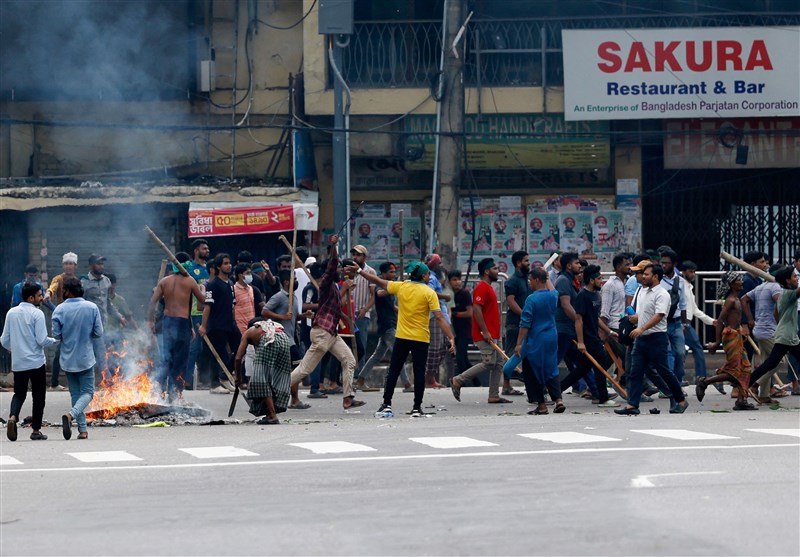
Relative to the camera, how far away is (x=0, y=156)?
21.8 meters

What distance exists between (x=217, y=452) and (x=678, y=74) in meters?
12.3

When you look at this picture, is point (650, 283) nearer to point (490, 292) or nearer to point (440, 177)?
point (490, 292)

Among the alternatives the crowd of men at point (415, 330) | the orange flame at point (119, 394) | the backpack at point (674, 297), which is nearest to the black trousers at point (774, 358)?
the crowd of men at point (415, 330)

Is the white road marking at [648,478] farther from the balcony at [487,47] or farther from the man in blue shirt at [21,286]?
the balcony at [487,47]

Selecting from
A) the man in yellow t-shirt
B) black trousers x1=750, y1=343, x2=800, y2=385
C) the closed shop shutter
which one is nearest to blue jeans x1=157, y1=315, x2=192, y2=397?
the man in yellow t-shirt

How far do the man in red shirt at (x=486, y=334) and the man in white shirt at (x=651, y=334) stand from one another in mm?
1998

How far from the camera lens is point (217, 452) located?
10.8 metres

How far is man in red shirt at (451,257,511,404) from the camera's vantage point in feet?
49.3

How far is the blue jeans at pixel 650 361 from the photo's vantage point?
43.9 ft

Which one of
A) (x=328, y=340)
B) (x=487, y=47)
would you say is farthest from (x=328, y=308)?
(x=487, y=47)

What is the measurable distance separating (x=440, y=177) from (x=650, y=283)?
565 cm

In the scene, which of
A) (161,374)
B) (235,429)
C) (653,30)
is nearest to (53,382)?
(161,374)

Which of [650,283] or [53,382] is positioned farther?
[53,382]

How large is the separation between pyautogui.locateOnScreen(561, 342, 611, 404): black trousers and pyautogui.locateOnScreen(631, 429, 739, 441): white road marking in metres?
2.79
